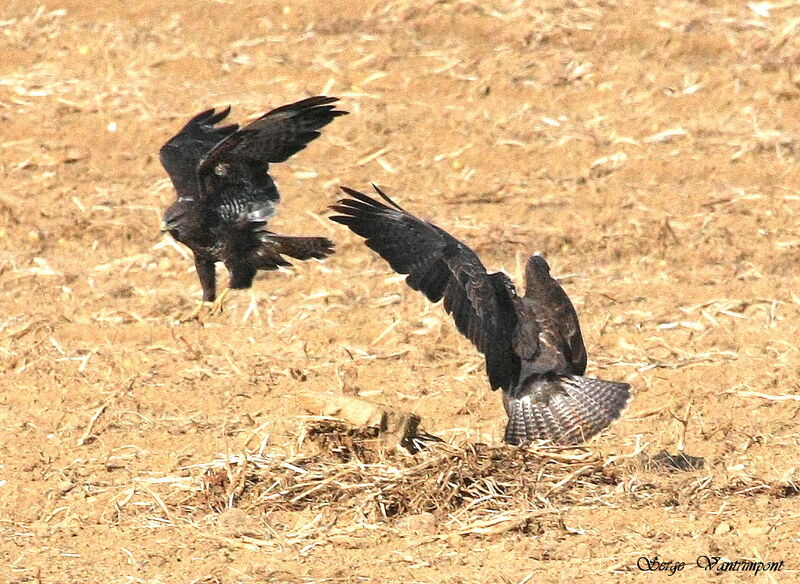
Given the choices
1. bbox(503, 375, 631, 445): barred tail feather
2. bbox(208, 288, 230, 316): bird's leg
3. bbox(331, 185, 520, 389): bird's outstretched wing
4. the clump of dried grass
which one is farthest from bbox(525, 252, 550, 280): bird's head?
bbox(208, 288, 230, 316): bird's leg

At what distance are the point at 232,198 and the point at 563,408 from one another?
274cm

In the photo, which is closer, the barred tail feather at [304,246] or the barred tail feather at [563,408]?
the barred tail feather at [563,408]

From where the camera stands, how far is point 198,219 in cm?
941

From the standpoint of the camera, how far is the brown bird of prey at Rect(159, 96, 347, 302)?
8.75 meters

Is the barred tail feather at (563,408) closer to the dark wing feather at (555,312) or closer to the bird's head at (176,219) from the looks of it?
the dark wing feather at (555,312)

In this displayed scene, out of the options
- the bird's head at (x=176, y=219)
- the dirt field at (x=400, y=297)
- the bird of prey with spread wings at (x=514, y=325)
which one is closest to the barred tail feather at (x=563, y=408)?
the bird of prey with spread wings at (x=514, y=325)

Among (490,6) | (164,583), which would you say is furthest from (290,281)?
(490,6)

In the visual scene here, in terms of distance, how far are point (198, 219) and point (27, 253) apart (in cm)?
270

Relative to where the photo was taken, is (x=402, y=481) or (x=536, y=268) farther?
(x=536, y=268)

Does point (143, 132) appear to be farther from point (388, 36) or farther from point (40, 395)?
point (40, 395)

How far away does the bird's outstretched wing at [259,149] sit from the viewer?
27.9ft

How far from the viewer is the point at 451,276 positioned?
792 centimetres

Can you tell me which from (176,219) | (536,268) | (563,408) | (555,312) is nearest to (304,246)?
(176,219)

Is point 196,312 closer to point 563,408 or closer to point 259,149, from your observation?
point 259,149
